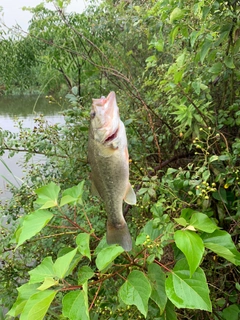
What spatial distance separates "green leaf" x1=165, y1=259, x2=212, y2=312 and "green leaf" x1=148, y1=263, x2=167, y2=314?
0.09 meters

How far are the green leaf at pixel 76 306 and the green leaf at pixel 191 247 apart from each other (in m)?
0.40

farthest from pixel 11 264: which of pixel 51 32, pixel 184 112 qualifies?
pixel 51 32

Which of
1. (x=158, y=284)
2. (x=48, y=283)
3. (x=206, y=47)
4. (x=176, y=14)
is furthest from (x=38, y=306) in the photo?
(x=176, y=14)

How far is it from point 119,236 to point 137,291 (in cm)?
27

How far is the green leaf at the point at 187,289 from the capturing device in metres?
1.05

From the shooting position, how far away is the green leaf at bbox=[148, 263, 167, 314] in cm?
123

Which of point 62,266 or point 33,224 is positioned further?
point 33,224

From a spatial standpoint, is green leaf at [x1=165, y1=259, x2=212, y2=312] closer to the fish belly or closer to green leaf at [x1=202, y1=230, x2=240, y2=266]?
green leaf at [x1=202, y1=230, x2=240, y2=266]

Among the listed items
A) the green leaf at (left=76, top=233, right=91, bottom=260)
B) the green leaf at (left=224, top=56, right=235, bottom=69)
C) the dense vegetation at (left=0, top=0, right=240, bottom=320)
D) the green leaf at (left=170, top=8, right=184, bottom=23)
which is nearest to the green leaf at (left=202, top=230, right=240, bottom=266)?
the dense vegetation at (left=0, top=0, right=240, bottom=320)

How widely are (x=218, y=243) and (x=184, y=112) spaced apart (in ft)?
2.62

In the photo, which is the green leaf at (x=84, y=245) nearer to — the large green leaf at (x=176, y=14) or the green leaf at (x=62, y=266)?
the green leaf at (x=62, y=266)

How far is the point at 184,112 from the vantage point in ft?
5.70

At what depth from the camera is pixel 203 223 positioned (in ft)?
3.94

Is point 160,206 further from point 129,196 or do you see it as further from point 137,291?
point 137,291
